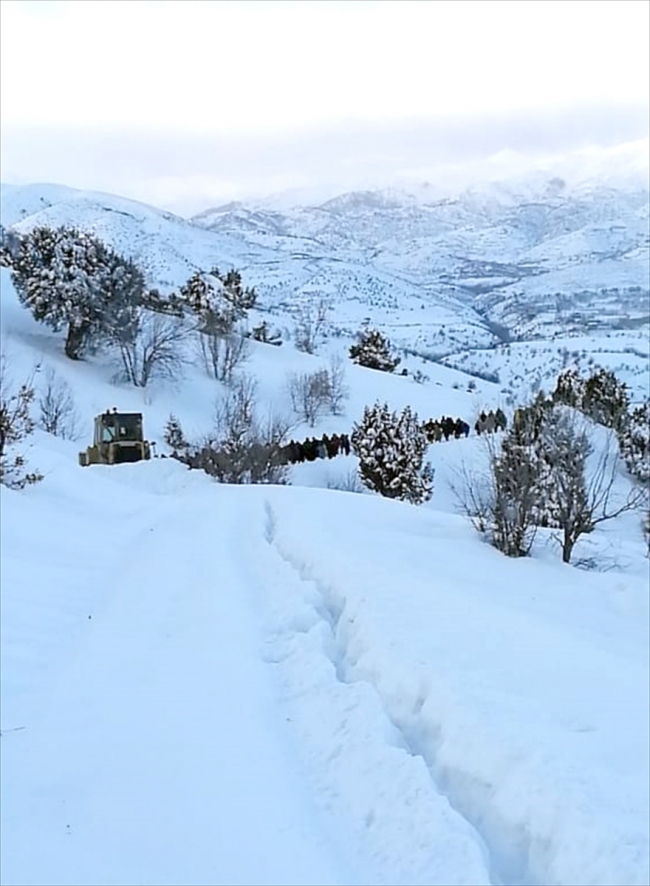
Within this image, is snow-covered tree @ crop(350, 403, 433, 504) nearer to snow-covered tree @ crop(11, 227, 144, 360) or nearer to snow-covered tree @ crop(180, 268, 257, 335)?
snow-covered tree @ crop(11, 227, 144, 360)

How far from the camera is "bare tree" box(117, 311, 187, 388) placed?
45.8m

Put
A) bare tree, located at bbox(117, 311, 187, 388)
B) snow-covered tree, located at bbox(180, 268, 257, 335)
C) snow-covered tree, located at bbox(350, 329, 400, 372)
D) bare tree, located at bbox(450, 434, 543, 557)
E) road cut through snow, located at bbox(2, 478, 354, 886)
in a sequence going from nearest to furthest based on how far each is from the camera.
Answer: road cut through snow, located at bbox(2, 478, 354, 886)
bare tree, located at bbox(450, 434, 543, 557)
bare tree, located at bbox(117, 311, 187, 388)
snow-covered tree, located at bbox(180, 268, 257, 335)
snow-covered tree, located at bbox(350, 329, 400, 372)

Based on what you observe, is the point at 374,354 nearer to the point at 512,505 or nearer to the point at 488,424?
the point at 488,424

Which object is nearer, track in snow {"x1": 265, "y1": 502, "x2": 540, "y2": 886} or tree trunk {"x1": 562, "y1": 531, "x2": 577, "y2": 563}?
track in snow {"x1": 265, "y1": 502, "x2": 540, "y2": 886}

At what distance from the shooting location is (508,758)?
179 inches

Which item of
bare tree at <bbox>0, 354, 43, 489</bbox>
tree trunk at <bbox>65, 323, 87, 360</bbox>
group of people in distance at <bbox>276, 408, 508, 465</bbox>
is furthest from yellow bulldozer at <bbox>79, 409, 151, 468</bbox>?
tree trunk at <bbox>65, 323, 87, 360</bbox>

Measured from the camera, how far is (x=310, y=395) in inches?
1901

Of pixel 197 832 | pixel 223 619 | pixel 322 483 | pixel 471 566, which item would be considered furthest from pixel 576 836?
pixel 322 483

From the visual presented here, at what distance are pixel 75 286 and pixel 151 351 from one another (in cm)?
515

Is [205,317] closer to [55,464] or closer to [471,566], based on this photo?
[55,464]

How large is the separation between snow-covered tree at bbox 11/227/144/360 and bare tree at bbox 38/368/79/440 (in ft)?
16.3

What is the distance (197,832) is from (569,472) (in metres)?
14.5

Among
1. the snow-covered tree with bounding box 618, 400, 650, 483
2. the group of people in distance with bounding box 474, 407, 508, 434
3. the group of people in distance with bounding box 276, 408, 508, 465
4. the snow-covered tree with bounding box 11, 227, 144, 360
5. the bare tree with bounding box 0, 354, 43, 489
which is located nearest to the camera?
the bare tree with bounding box 0, 354, 43, 489

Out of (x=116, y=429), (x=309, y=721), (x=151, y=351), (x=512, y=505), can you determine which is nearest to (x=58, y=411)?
(x=116, y=429)
